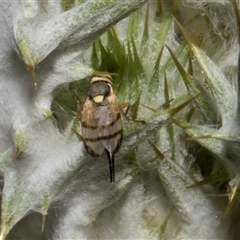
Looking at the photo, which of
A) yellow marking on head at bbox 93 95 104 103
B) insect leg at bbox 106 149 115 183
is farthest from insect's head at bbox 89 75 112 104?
insect leg at bbox 106 149 115 183

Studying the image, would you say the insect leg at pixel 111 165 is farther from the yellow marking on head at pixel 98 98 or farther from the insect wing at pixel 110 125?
the yellow marking on head at pixel 98 98

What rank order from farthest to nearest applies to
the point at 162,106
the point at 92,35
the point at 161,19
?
1. the point at 161,19
2. the point at 162,106
3. the point at 92,35

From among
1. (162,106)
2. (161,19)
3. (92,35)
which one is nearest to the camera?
(92,35)

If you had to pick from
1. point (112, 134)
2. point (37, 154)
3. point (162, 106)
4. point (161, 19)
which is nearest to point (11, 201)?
point (37, 154)

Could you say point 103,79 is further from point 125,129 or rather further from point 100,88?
point 125,129

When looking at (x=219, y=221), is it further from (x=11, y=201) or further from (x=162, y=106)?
(x=11, y=201)

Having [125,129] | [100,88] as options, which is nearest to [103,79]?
[100,88]
